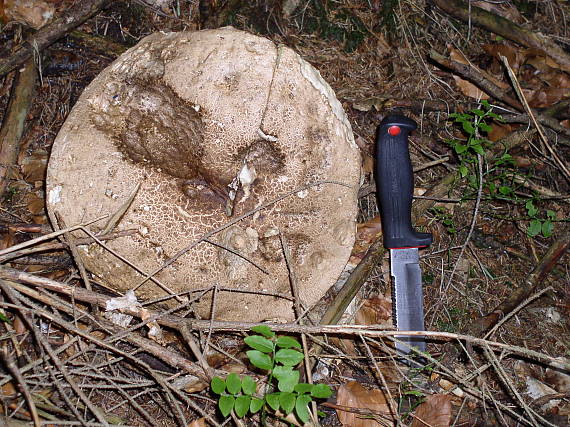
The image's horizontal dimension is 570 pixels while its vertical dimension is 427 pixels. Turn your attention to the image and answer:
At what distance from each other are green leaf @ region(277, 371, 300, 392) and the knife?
93cm

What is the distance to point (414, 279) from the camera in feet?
8.61

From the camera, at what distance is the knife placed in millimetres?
2504

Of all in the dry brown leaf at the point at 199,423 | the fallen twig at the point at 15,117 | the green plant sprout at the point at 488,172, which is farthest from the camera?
the green plant sprout at the point at 488,172

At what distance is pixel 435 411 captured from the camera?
2.61m

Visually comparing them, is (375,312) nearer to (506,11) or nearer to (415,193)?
(415,193)

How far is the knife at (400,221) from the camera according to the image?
2.50 m

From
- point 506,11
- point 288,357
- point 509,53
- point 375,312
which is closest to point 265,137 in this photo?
point 288,357

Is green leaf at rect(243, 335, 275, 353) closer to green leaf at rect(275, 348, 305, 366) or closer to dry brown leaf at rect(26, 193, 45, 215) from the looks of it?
green leaf at rect(275, 348, 305, 366)

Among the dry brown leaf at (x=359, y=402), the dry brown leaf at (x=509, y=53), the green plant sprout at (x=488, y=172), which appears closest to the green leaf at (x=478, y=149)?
the green plant sprout at (x=488, y=172)

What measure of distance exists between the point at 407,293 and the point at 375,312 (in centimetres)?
28

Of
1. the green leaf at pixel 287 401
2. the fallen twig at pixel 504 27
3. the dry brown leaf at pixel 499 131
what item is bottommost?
the green leaf at pixel 287 401

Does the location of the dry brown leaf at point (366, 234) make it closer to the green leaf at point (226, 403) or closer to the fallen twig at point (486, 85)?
the fallen twig at point (486, 85)

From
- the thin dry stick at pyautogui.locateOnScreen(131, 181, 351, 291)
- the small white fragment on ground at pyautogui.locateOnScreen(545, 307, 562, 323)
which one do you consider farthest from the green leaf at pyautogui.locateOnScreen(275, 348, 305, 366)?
the small white fragment on ground at pyautogui.locateOnScreen(545, 307, 562, 323)

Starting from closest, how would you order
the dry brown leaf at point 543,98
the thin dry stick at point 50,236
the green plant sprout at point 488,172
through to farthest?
the thin dry stick at point 50,236 → the green plant sprout at point 488,172 → the dry brown leaf at point 543,98
